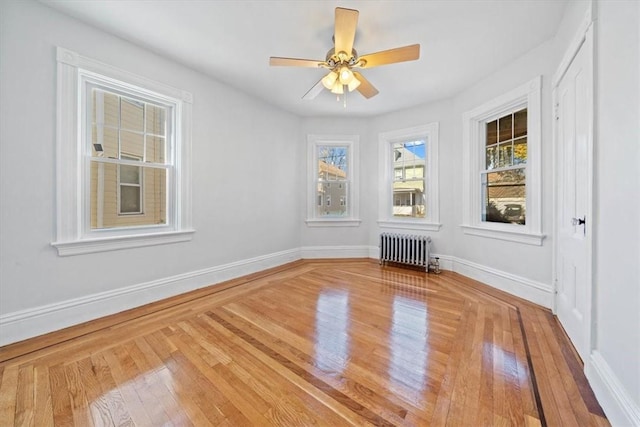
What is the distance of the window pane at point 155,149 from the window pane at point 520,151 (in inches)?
169

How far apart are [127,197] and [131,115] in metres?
0.89

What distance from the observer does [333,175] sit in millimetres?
4832

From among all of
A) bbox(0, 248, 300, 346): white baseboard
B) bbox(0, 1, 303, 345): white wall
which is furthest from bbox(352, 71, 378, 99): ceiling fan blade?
bbox(0, 248, 300, 346): white baseboard

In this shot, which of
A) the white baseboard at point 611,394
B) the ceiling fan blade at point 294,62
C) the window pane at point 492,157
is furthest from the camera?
the window pane at point 492,157

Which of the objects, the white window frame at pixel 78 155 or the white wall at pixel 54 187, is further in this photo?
the white window frame at pixel 78 155

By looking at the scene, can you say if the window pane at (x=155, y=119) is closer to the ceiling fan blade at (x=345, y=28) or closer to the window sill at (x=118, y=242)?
the window sill at (x=118, y=242)

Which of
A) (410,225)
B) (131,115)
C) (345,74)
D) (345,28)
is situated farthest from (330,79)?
(410,225)

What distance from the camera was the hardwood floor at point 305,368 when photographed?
1.27m

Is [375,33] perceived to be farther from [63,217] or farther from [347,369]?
[63,217]

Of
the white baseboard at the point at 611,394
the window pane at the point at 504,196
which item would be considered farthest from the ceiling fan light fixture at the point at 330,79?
the white baseboard at the point at 611,394

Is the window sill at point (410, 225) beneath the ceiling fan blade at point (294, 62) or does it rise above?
beneath

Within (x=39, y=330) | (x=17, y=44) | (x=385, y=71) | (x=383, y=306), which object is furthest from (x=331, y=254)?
(x=17, y=44)

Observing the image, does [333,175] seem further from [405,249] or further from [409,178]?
[405,249]

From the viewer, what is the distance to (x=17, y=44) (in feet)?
6.31
